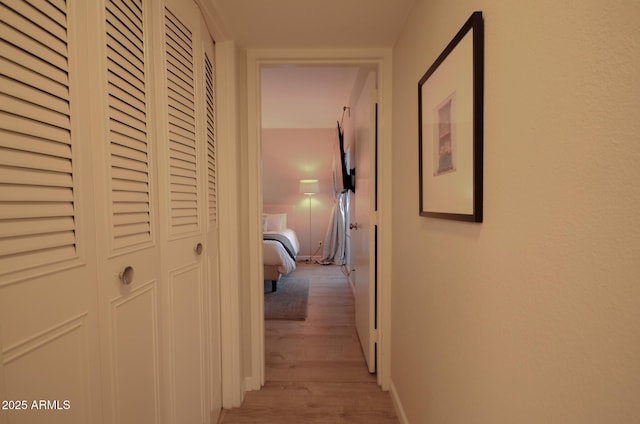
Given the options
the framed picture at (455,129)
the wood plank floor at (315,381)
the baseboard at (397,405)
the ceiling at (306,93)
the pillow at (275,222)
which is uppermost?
the ceiling at (306,93)

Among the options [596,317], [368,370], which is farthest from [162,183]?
[368,370]

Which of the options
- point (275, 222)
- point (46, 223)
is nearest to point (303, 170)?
point (275, 222)

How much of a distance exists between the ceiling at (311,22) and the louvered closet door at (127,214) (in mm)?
649

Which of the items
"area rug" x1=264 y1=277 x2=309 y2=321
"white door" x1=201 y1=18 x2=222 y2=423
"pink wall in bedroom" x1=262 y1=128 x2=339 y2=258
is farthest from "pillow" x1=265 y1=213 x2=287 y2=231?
"white door" x1=201 y1=18 x2=222 y2=423

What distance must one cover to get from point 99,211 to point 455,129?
3.52 feet

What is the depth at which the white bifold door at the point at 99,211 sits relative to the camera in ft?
1.75

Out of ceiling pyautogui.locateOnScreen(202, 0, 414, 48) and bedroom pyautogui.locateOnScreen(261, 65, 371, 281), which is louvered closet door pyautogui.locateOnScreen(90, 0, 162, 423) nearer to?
ceiling pyautogui.locateOnScreen(202, 0, 414, 48)

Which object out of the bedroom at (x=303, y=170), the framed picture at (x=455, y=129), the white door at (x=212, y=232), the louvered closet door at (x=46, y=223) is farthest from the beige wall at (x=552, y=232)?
the bedroom at (x=303, y=170)

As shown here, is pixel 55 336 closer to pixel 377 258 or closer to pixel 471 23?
pixel 471 23

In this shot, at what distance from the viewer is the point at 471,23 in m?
0.78

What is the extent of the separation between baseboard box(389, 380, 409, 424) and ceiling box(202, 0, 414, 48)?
7.04 feet

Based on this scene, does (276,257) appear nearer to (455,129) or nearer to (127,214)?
(127,214)

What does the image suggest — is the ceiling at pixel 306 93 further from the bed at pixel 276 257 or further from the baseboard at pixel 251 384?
the baseboard at pixel 251 384

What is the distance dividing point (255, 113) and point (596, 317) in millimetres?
1792
